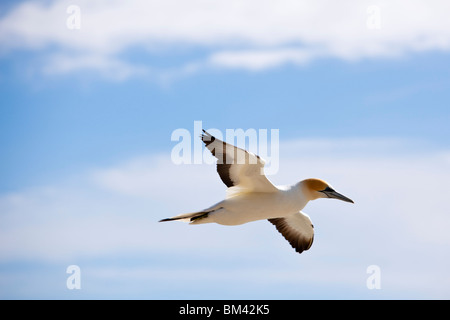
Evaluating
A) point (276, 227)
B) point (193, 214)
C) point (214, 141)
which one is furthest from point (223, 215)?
point (276, 227)

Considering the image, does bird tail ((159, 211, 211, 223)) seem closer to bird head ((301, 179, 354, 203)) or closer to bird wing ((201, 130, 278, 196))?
bird wing ((201, 130, 278, 196))

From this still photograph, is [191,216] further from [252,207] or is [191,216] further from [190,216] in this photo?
[252,207]

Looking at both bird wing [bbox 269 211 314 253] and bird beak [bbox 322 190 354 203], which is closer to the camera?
bird beak [bbox 322 190 354 203]

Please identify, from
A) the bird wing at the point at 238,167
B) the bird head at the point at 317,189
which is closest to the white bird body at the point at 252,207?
the bird wing at the point at 238,167

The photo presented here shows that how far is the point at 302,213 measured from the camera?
53.5 ft

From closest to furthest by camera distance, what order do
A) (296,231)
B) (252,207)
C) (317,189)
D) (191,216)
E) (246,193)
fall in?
1. (191,216)
2. (252,207)
3. (246,193)
4. (317,189)
5. (296,231)

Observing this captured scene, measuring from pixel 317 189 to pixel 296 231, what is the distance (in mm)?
2017

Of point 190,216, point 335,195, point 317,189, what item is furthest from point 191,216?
point 335,195

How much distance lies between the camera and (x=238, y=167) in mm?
13766

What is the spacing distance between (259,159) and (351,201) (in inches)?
112

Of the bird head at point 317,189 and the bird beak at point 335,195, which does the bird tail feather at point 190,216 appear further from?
the bird beak at point 335,195

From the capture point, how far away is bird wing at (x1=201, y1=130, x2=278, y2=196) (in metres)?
13.2

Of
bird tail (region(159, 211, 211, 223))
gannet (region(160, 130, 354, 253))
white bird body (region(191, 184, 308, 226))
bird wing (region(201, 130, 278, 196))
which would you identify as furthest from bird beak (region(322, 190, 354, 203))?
bird tail (region(159, 211, 211, 223))
